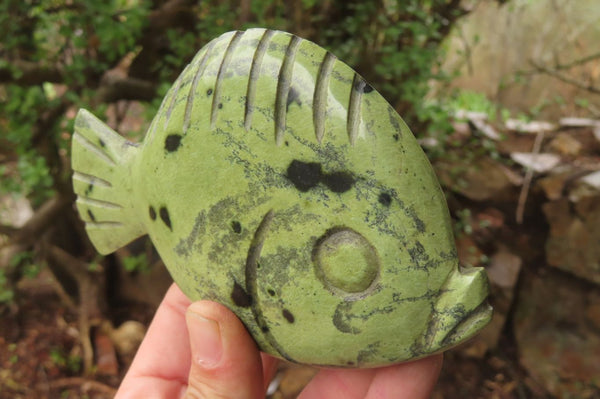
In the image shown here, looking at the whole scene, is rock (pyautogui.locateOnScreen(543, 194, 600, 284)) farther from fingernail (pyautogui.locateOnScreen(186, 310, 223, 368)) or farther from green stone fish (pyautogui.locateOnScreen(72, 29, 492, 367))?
fingernail (pyautogui.locateOnScreen(186, 310, 223, 368))

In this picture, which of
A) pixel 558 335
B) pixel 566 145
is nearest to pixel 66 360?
pixel 558 335

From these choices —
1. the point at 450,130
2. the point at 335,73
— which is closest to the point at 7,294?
the point at 335,73

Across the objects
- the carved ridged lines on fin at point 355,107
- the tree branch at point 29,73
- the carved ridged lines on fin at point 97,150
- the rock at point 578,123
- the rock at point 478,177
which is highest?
the carved ridged lines on fin at point 355,107

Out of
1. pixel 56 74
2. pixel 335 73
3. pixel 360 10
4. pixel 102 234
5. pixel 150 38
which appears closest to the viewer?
pixel 335 73

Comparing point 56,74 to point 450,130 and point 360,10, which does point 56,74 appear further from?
point 450,130

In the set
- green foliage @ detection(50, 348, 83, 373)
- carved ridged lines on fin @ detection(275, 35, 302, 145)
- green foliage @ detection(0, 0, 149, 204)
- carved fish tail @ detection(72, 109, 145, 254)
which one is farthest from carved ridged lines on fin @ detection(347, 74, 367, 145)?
green foliage @ detection(50, 348, 83, 373)

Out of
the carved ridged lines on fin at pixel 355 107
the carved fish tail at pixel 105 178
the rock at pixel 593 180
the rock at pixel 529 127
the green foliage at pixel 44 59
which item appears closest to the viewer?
the carved ridged lines on fin at pixel 355 107

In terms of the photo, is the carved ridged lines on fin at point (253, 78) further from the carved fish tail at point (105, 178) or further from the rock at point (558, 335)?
the rock at point (558, 335)

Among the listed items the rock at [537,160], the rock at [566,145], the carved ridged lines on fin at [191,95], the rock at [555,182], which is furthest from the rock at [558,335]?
the carved ridged lines on fin at [191,95]
